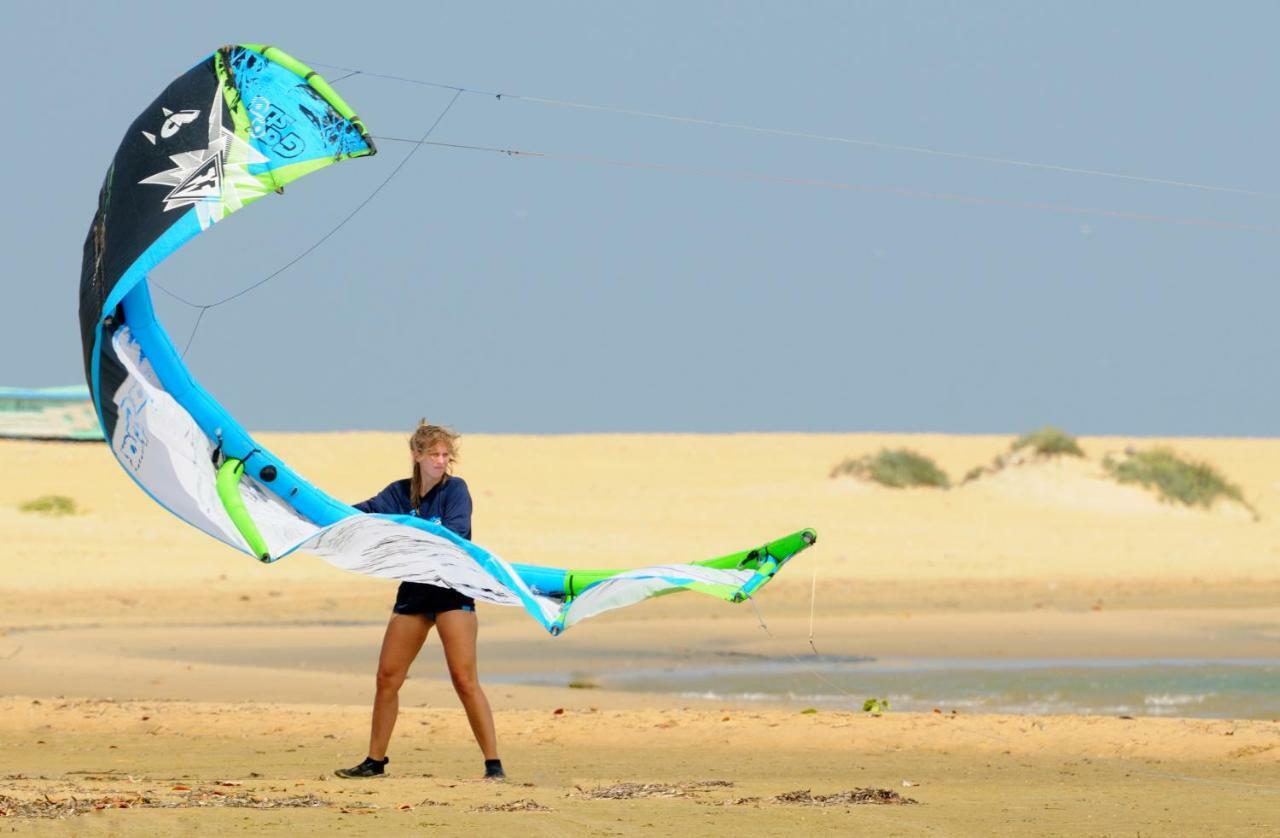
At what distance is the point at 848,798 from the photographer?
29.4 ft

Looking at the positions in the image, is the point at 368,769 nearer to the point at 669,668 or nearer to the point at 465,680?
the point at 465,680

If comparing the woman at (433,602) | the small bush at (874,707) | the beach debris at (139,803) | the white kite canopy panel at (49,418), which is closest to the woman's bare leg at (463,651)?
the woman at (433,602)

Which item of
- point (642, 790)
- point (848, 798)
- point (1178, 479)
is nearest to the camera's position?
point (848, 798)

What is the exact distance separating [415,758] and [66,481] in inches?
1044

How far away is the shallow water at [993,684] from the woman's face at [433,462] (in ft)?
Answer: 18.5

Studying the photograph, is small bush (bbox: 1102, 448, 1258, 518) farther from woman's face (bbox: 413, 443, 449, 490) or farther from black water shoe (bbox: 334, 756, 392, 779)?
woman's face (bbox: 413, 443, 449, 490)

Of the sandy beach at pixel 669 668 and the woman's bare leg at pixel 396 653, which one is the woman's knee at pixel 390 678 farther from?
the sandy beach at pixel 669 668

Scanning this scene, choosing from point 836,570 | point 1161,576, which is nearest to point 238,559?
point 836,570

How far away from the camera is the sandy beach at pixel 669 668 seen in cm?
872

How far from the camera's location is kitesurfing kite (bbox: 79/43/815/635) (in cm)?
877

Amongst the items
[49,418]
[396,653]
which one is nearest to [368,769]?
[396,653]

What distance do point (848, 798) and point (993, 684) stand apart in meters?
6.73

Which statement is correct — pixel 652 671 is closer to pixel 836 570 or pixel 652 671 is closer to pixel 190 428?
pixel 190 428

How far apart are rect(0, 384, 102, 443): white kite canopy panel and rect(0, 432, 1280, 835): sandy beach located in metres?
5.79
